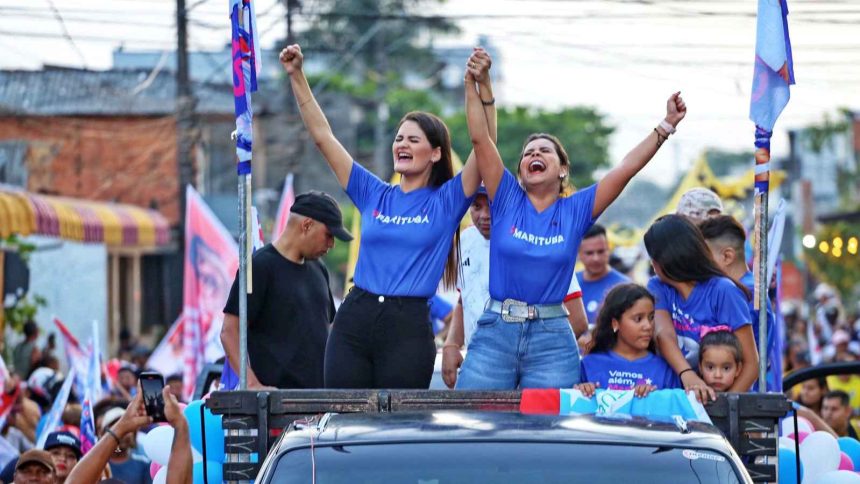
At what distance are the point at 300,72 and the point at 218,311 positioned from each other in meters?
9.15

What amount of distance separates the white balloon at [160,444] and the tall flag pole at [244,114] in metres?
0.78

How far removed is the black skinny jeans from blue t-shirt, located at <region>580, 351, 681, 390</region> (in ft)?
2.25

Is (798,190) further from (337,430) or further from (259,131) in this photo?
(337,430)

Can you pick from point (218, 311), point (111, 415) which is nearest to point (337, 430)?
point (111, 415)

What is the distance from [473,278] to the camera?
324 inches

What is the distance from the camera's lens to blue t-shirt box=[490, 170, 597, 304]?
6551 millimetres

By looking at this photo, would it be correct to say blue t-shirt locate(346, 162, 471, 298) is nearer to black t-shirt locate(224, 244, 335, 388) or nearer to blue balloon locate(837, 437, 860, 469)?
black t-shirt locate(224, 244, 335, 388)

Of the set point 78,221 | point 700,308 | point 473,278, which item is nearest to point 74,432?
point 473,278

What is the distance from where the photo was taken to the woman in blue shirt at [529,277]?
6.56 meters

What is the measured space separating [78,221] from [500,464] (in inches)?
867

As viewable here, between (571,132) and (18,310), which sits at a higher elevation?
(571,132)

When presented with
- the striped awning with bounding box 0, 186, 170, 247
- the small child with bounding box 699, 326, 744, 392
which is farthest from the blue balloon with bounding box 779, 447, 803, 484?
the striped awning with bounding box 0, 186, 170, 247

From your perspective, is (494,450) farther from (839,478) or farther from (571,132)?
(571,132)

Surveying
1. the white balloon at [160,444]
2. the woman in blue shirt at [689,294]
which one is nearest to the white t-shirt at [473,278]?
the woman in blue shirt at [689,294]
